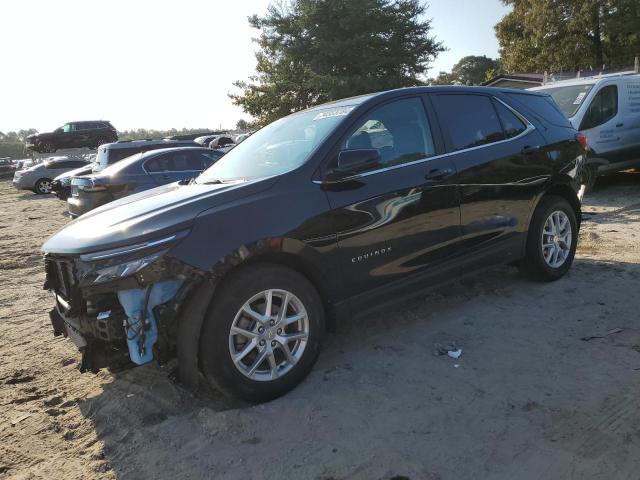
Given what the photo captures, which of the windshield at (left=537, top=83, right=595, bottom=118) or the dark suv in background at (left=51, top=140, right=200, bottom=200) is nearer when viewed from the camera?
the windshield at (left=537, top=83, right=595, bottom=118)

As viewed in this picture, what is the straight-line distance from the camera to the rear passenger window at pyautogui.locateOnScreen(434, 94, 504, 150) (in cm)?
406

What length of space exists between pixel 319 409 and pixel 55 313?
1.83 meters

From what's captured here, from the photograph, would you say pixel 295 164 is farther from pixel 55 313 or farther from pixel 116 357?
pixel 55 313

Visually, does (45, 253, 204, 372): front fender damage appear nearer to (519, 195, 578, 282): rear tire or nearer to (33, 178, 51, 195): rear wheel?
(519, 195, 578, 282): rear tire

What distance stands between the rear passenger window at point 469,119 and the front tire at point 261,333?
1865 millimetres

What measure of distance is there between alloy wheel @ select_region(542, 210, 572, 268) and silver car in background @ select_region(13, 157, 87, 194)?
20735 mm

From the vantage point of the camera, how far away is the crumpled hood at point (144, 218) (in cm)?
281

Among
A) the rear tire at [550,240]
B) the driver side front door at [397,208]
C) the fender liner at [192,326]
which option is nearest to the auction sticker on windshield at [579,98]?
the rear tire at [550,240]

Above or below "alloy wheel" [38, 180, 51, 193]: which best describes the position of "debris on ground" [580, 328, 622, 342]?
below

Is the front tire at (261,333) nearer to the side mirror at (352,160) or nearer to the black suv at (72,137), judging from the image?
the side mirror at (352,160)

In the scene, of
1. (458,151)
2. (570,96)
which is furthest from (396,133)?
(570,96)

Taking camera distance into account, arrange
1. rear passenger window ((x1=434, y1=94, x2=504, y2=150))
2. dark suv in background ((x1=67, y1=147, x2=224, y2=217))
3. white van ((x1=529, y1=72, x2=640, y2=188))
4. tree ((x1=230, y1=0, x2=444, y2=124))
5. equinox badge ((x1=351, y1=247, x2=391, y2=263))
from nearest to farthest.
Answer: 1. equinox badge ((x1=351, y1=247, x2=391, y2=263))
2. rear passenger window ((x1=434, y1=94, x2=504, y2=150))
3. dark suv in background ((x1=67, y1=147, x2=224, y2=217))
4. white van ((x1=529, y1=72, x2=640, y2=188))
5. tree ((x1=230, y1=0, x2=444, y2=124))

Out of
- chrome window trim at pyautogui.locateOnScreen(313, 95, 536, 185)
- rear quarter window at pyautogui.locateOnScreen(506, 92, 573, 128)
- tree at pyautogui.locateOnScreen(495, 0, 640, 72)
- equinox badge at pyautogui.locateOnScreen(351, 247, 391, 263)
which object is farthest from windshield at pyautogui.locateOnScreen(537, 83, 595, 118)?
tree at pyautogui.locateOnScreen(495, 0, 640, 72)

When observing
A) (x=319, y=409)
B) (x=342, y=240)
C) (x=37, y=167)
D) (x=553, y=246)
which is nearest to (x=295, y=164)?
(x=342, y=240)
